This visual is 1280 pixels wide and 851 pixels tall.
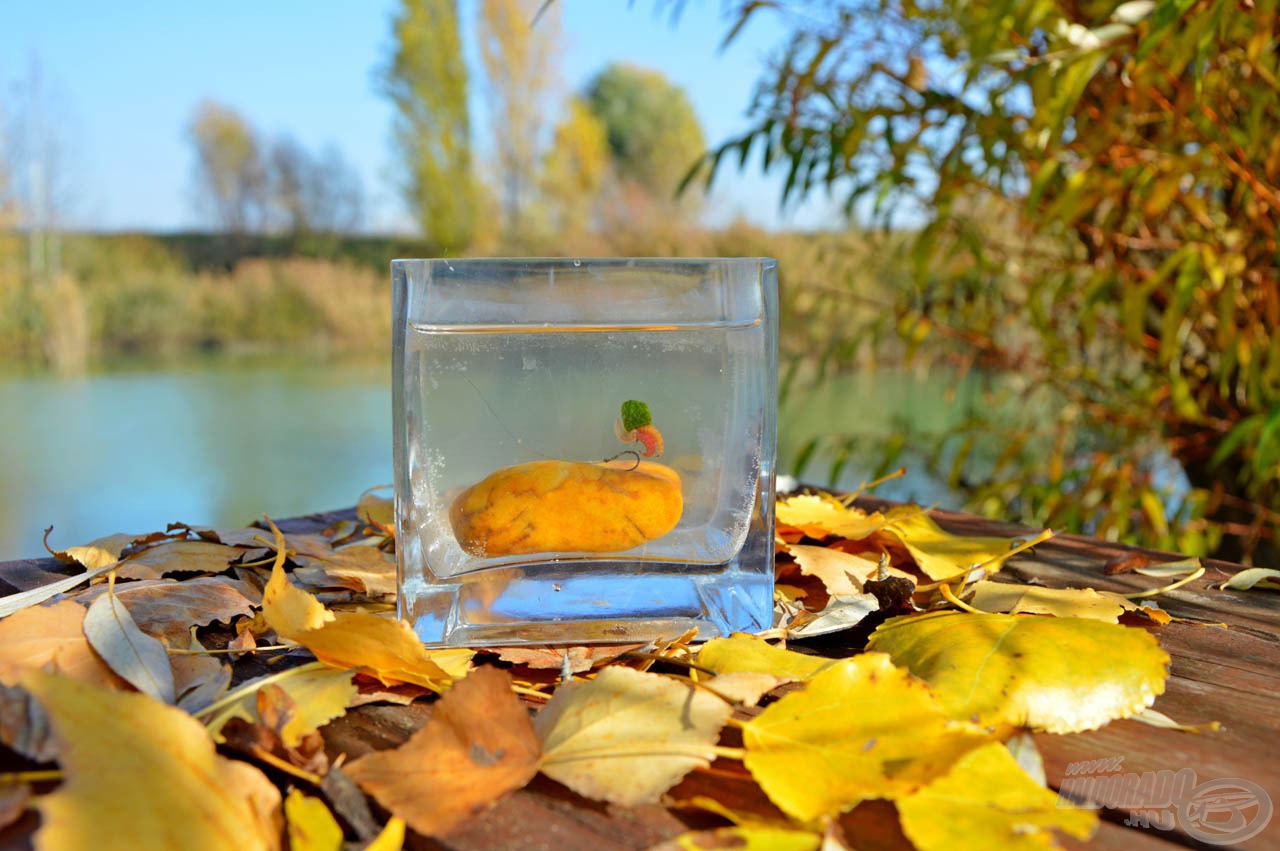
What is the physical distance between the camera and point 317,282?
7391 millimetres

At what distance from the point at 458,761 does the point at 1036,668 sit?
0.70 ft

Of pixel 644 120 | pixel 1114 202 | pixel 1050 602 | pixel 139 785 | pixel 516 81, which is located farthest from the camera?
pixel 644 120

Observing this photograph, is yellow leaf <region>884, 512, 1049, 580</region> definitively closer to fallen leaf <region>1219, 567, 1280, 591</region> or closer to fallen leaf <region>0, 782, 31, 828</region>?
fallen leaf <region>1219, 567, 1280, 591</region>

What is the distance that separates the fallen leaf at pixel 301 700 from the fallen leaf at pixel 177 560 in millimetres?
215

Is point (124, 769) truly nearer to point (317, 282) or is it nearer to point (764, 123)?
point (764, 123)

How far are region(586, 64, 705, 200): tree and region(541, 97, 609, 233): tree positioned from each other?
1.83 meters

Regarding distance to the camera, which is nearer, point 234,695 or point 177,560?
point 234,695

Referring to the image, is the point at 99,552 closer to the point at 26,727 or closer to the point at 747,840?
the point at 26,727

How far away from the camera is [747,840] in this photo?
24cm

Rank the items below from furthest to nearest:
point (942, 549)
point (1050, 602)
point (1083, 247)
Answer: point (1083, 247), point (942, 549), point (1050, 602)

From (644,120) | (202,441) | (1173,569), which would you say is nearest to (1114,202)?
(1173,569)

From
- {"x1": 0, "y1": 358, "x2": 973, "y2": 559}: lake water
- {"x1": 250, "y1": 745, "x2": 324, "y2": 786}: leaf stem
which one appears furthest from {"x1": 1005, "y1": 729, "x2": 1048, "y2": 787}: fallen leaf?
{"x1": 0, "y1": 358, "x2": 973, "y2": 559}: lake water

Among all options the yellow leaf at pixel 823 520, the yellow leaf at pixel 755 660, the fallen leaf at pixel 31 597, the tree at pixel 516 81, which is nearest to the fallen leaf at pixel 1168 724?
the yellow leaf at pixel 755 660

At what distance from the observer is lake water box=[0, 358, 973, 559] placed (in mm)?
3576
